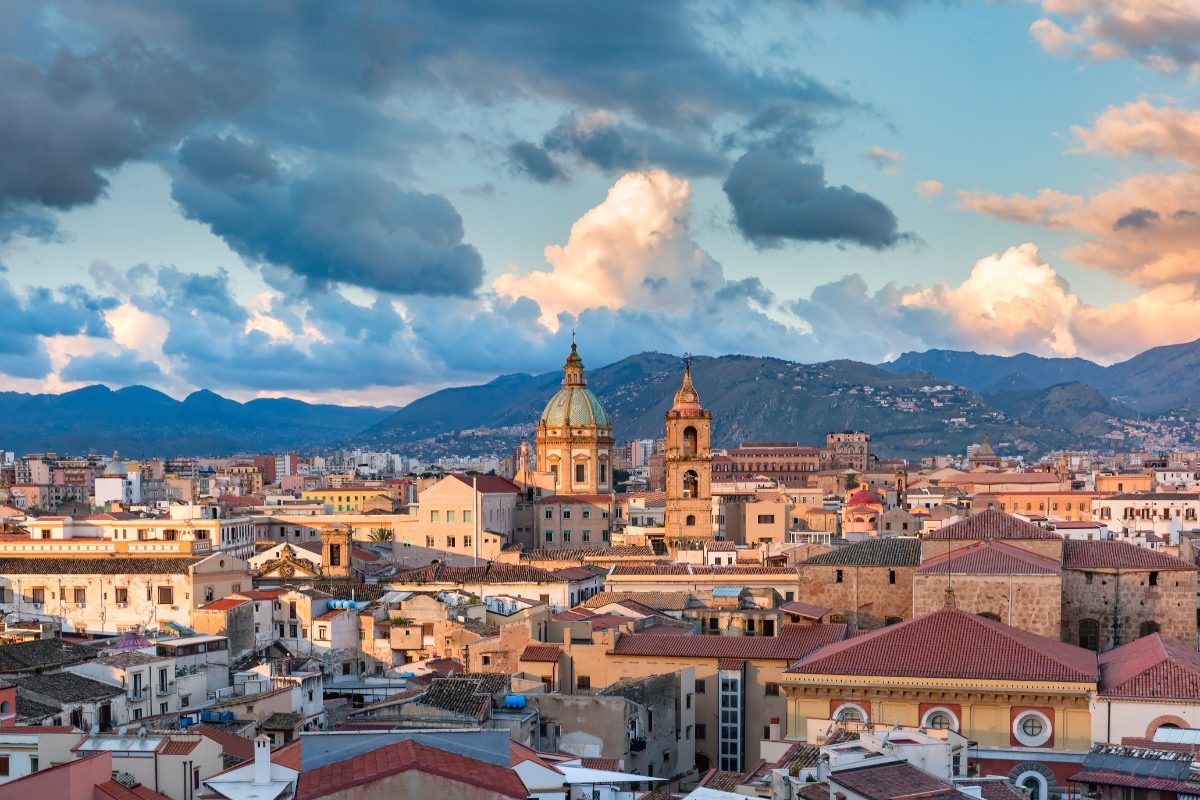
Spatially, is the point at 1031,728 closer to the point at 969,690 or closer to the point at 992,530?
the point at 969,690

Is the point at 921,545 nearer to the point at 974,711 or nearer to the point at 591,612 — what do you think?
the point at 591,612

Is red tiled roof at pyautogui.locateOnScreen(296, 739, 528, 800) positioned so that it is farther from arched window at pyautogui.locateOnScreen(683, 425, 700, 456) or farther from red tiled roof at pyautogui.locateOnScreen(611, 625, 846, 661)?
arched window at pyautogui.locateOnScreen(683, 425, 700, 456)

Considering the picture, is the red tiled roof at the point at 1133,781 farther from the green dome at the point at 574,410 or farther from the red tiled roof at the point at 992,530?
the green dome at the point at 574,410

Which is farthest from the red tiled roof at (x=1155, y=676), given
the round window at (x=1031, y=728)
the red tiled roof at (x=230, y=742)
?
the red tiled roof at (x=230, y=742)

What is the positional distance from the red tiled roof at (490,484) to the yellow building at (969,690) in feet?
150

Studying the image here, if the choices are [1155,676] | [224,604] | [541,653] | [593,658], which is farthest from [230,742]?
[224,604]

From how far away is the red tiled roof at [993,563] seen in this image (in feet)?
147

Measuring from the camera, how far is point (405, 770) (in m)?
19.5

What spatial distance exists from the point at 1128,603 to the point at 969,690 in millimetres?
13224

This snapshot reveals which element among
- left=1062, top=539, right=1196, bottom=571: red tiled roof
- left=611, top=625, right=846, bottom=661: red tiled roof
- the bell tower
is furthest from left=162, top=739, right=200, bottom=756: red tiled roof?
the bell tower

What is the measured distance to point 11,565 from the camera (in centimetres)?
6394

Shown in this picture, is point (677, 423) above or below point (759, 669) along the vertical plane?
above

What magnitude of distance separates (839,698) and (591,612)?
51.8 feet

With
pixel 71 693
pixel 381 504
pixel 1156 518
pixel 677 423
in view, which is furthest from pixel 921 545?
pixel 381 504
